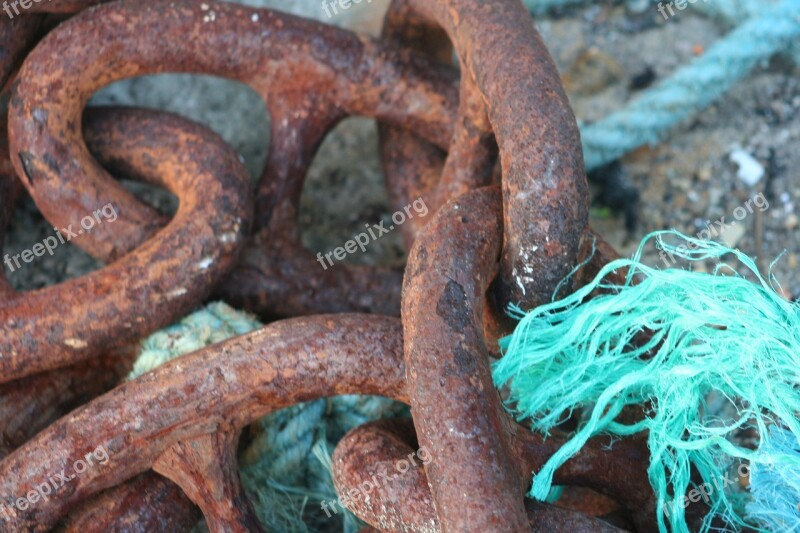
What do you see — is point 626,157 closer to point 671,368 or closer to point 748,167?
point 748,167

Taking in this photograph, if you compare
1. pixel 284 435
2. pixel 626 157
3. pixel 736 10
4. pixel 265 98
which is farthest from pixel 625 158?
pixel 284 435

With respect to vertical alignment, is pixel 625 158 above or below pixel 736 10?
below

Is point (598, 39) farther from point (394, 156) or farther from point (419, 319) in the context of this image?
point (419, 319)

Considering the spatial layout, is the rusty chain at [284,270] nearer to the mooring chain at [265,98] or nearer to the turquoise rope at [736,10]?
the mooring chain at [265,98]

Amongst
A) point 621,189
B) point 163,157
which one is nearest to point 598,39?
point 621,189

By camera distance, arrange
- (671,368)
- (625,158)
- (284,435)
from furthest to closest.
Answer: (625,158)
(284,435)
(671,368)

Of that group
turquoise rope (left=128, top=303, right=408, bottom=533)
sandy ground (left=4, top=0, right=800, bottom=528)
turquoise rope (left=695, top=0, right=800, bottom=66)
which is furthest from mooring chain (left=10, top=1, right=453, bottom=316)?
turquoise rope (left=695, top=0, right=800, bottom=66)

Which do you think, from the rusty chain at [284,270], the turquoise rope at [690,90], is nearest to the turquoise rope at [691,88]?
the turquoise rope at [690,90]
